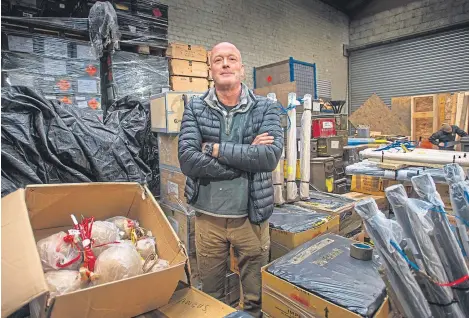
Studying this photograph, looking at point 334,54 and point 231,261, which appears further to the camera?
point 334,54

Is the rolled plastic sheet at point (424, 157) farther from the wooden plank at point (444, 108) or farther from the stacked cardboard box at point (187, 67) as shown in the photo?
the wooden plank at point (444, 108)

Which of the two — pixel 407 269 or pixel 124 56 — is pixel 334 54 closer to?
pixel 124 56

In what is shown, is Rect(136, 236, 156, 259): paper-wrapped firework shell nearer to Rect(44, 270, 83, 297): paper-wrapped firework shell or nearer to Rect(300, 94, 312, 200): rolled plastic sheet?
Rect(44, 270, 83, 297): paper-wrapped firework shell

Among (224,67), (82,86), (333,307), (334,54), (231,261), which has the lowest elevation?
(231,261)

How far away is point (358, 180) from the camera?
342 cm

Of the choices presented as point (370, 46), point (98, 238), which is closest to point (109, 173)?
point (98, 238)

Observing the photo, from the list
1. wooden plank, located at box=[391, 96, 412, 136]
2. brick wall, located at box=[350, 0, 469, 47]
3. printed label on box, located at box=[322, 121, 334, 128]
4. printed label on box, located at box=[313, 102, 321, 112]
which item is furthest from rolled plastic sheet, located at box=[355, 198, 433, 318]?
brick wall, located at box=[350, 0, 469, 47]

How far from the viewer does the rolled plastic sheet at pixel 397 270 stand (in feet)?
2.99

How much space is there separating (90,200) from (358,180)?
2966mm

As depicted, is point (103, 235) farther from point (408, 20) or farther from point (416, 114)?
point (408, 20)

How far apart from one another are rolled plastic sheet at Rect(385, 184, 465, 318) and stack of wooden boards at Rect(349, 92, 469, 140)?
20.6 ft

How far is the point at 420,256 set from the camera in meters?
0.96

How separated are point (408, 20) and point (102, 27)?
23.3ft

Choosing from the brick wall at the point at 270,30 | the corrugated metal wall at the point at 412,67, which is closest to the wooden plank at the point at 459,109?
the corrugated metal wall at the point at 412,67
